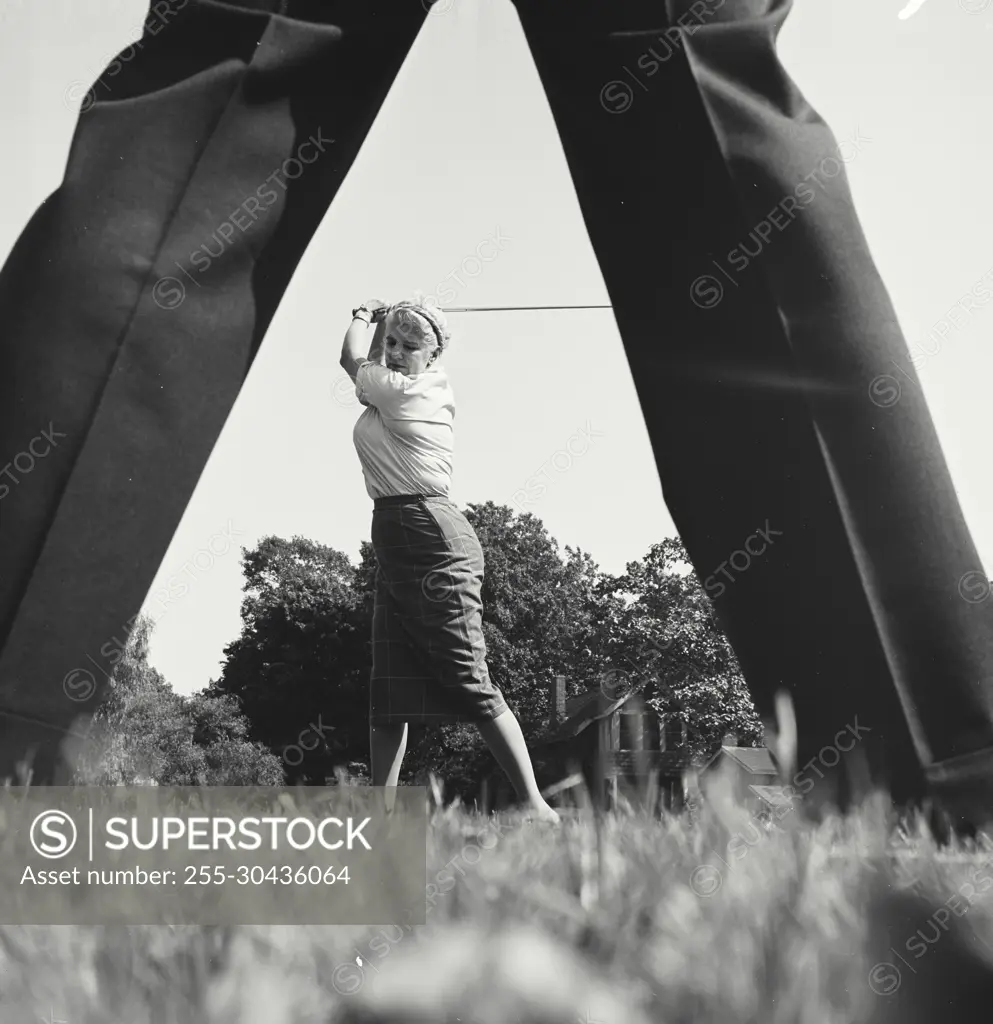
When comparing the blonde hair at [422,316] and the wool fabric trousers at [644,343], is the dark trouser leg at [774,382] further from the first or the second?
the blonde hair at [422,316]

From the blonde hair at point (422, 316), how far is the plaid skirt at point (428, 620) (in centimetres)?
46

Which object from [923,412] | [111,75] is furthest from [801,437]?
[111,75]

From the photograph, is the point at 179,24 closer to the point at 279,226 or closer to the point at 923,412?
the point at 279,226

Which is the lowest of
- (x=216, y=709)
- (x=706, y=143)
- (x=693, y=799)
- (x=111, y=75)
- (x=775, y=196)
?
(x=693, y=799)

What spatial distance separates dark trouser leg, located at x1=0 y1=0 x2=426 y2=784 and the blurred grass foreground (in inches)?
31.1

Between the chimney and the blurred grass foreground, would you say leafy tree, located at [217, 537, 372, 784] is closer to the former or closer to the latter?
the chimney

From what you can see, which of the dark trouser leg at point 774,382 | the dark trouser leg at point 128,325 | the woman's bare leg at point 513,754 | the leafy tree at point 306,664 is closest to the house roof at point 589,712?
the woman's bare leg at point 513,754

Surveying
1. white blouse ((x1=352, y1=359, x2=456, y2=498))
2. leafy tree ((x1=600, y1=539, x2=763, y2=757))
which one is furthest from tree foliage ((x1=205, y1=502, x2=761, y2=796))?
white blouse ((x1=352, y1=359, x2=456, y2=498))

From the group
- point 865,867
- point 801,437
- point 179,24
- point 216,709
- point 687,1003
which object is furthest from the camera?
point 216,709

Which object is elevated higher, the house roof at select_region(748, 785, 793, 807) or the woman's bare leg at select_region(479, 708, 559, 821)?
the woman's bare leg at select_region(479, 708, 559, 821)

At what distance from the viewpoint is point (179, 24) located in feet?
4.89

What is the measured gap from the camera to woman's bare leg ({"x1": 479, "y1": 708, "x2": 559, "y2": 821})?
226 cm

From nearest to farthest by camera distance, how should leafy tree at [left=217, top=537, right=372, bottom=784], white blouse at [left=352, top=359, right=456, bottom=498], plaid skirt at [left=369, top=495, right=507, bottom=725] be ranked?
plaid skirt at [left=369, top=495, right=507, bottom=725] → white blouse at [left=352, top=359, right=456, bottom=498] → leafy tree at [left=217, top=537, right=372, bottom=784]

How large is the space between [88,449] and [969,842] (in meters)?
1.14
